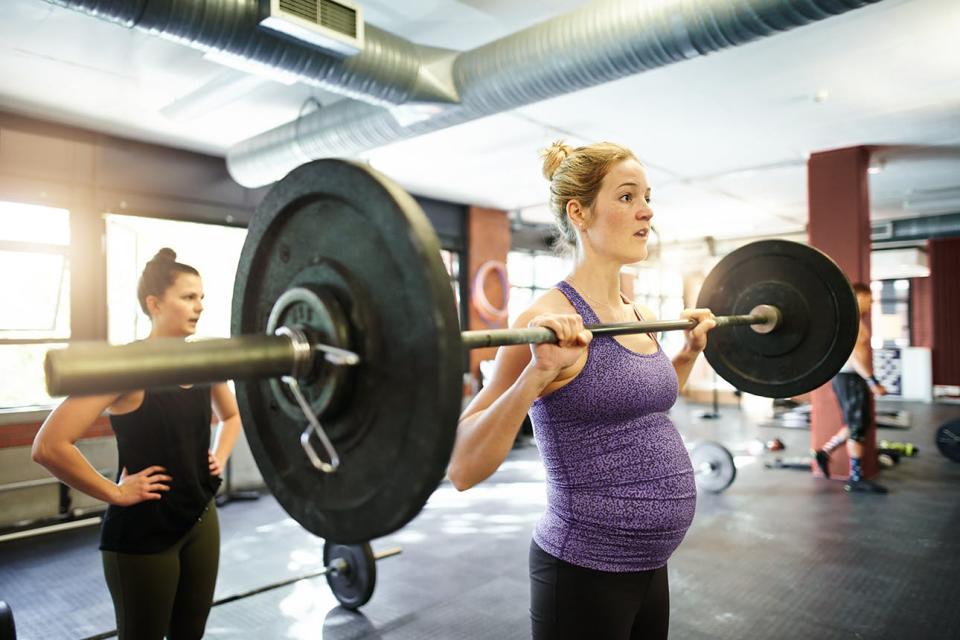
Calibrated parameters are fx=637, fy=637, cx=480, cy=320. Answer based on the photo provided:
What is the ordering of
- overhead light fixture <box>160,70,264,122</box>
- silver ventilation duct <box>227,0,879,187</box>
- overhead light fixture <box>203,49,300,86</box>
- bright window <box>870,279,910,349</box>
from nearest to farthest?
silver ventilation duct <box>227,0,879,187</box> → overhead light fixture <box>203,49,300,86</box> → overhead light fixture <box>160,70,264,122</box> → bright window <box>870,279,910,349</box>

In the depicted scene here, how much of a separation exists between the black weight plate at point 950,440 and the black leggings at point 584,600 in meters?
5.34

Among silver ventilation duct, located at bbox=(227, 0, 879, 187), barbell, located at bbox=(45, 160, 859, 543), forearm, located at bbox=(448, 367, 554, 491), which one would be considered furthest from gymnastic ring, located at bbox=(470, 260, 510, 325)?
barbell, located at bbox=(45, 160, 859, 543)

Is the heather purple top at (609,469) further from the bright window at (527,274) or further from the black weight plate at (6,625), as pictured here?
the bright window at (527,274)

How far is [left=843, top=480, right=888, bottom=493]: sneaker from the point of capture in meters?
4.29

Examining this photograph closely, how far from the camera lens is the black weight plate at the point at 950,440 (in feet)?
16.6

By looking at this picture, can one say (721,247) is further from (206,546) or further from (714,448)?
(206,546)

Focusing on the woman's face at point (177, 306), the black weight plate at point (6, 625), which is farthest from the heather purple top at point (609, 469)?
the black weight plate at point (6, 625)

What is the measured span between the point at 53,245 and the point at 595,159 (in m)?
4.06

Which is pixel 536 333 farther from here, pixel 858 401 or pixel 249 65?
pixel 858 401

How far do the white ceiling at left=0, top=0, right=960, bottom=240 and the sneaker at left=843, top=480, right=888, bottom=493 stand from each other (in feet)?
7.95

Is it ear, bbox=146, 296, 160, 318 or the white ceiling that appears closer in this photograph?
ear, bbox=146, 296, 160, 318

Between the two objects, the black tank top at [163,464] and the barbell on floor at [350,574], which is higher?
the black tank top at [163,464]

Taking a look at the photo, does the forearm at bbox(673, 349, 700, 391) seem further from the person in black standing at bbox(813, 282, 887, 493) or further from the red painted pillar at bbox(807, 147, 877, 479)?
the red painted pillar at bbox(807, 147, 877, 479)

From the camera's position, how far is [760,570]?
2.95 m
